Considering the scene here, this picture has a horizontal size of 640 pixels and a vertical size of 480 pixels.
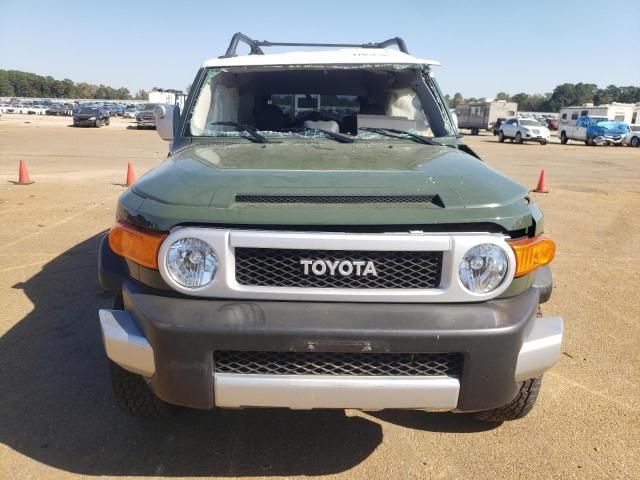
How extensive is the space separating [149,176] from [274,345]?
1120mm

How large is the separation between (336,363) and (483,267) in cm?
71

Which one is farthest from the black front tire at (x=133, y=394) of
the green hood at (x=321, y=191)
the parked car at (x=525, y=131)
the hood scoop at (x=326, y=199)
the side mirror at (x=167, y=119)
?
the parked car at (x=525, y=131)

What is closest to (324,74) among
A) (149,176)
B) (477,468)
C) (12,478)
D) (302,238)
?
(149,176)

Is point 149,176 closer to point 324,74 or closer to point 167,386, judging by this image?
point 167,386

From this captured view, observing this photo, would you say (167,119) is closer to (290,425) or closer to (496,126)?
(290,425)

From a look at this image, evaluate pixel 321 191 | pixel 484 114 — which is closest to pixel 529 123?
pixel 484 114

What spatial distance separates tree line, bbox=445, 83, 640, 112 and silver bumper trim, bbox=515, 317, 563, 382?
113111 millimetres

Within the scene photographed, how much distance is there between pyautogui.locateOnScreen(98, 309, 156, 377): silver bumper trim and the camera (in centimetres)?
213

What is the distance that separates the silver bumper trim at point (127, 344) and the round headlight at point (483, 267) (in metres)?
1.30

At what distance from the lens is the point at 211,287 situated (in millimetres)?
2131

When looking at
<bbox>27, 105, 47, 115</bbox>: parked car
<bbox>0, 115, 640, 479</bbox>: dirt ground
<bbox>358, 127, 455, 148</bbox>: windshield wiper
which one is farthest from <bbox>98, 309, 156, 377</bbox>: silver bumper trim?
<bbox>27, 105, 47, 115</bbox>: parked car

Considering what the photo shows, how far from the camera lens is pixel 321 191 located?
2.20m

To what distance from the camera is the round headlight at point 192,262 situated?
213 centimetres

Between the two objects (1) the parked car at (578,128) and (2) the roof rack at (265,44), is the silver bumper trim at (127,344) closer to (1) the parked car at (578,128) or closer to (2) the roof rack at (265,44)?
(2) the roof rack at (265,44)
